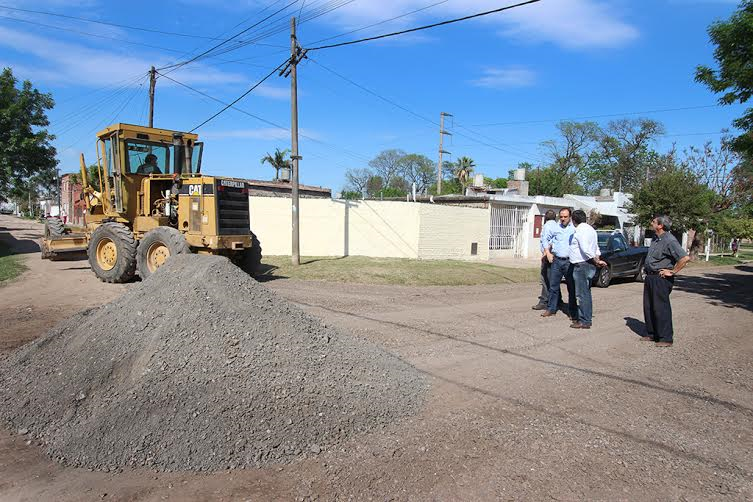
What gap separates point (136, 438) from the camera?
3627 millimetres

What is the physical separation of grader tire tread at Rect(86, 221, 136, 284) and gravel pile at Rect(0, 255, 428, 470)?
6.07 metres

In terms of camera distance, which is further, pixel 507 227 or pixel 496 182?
pixel 496 182

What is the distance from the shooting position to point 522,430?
4168 millimetres

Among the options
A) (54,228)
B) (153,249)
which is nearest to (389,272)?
(153,249)

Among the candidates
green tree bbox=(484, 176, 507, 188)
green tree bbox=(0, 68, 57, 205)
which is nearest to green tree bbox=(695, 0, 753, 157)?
green tree bbox=(0, 68, 57, 205)

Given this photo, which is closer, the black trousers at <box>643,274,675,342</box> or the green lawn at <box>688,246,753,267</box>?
the black trousers at <box>643,274,675,342</box>

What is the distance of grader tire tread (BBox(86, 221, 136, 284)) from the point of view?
36.9 feet

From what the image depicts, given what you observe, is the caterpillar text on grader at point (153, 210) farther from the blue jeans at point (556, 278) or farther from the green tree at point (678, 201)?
the green tree at point (678, 201)

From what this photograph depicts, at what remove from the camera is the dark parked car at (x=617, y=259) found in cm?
1481

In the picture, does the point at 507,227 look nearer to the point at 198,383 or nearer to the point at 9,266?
the point at 9,266

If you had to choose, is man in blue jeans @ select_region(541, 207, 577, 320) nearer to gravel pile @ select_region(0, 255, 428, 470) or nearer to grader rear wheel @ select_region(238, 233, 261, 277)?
gravel pile @ select_region(0, 255, 428, 470)

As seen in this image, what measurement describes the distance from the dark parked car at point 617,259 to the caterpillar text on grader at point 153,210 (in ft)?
31.7

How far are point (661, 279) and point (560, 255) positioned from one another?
5.69 feet

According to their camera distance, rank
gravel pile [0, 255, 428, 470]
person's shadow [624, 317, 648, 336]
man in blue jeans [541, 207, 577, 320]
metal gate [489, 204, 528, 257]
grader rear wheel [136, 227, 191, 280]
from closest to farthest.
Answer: gravel pile [0, 255, 428, 470], person's shadow [624, 317, 648, 336], man in blue jeans [541, 207, 577, 320], grader rear wheel [136, 227, 191, 280], metal gate [489, 204, 528, 257]
